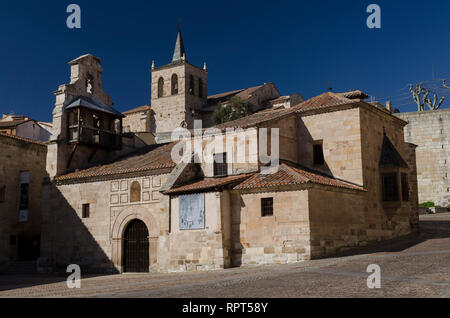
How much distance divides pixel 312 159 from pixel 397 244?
573cm

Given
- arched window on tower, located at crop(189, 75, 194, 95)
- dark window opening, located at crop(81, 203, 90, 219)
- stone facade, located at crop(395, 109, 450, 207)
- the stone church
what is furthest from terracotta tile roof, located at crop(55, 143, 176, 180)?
arched window on tower, located at crop(189, 75, 194, 95)

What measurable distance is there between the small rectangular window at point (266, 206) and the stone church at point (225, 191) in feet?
0.13

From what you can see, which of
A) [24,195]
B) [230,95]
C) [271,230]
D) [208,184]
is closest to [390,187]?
[271,230]

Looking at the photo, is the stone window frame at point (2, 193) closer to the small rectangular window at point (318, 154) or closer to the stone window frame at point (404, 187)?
the small rectangular window at point (318, 154)

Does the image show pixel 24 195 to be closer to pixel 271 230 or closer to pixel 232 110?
pixel 271 230

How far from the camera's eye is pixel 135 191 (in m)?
25.4

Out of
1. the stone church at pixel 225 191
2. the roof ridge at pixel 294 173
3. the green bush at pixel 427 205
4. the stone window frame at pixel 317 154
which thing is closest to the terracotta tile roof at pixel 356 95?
the stone church at pixel 225 191

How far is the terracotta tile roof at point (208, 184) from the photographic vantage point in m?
21.0

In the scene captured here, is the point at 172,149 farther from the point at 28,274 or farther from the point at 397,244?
the point at 397,244

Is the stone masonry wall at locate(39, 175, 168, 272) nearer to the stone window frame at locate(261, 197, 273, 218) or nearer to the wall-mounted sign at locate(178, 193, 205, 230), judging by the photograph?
the wall-mounted sign at locate(178, 193, 205, 230)

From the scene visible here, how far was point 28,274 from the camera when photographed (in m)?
26.8

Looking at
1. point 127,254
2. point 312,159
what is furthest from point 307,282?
point 127,254

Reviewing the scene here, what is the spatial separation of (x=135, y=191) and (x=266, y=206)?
26.4ft
